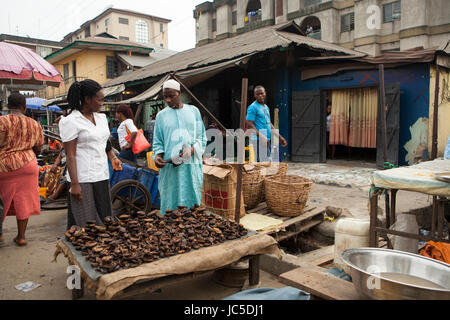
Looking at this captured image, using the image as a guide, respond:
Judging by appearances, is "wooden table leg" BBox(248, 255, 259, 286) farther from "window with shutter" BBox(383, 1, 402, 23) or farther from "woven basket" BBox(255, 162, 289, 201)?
"window with shutter" BBox(383, 1, 402, 23)

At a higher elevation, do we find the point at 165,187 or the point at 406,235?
the point at 165,187

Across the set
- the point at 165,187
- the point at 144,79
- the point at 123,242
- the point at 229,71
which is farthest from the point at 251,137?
the point at 144,79

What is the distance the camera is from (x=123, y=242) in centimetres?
267

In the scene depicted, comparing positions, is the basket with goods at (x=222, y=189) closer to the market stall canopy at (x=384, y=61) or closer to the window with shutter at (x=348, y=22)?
the market stall canopy at (x=384, y=61)

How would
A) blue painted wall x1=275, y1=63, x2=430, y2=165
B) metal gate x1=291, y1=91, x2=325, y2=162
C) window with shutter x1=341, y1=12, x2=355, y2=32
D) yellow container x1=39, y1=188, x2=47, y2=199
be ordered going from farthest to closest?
window with shutter x1=341, y1=12, x2=355, y2=32, metal gate x1=291, y1=91, x2=325, y2=162, blue painted wall x1=275, y1=63, x2=430, y2=165, yellow container x1=39, y1=188, x2=47, y2=199

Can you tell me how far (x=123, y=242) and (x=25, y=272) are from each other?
147 cm

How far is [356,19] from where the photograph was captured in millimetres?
22297

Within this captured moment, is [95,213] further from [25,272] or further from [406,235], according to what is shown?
[406,235]

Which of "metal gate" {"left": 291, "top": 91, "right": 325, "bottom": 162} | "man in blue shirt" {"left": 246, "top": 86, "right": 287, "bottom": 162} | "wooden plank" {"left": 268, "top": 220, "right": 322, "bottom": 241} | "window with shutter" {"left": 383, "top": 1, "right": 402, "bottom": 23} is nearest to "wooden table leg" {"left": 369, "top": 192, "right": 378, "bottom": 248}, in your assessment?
"wooden plank" {"left": 268, "top": 220, "right": 322, "bottom": 241}

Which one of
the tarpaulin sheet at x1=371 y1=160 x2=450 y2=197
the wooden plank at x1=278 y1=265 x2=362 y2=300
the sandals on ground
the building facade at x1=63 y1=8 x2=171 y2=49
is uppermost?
the building facade at x1=63 y1=8 x2=171 y2=49

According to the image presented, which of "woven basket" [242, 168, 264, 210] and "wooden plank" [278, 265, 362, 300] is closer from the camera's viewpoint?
"wooden plank" [278, 265, 362, 300]

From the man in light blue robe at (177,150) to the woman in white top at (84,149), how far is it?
0.58 meters

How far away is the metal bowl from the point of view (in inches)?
65.6

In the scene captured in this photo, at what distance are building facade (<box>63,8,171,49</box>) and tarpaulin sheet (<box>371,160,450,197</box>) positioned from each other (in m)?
41.2
